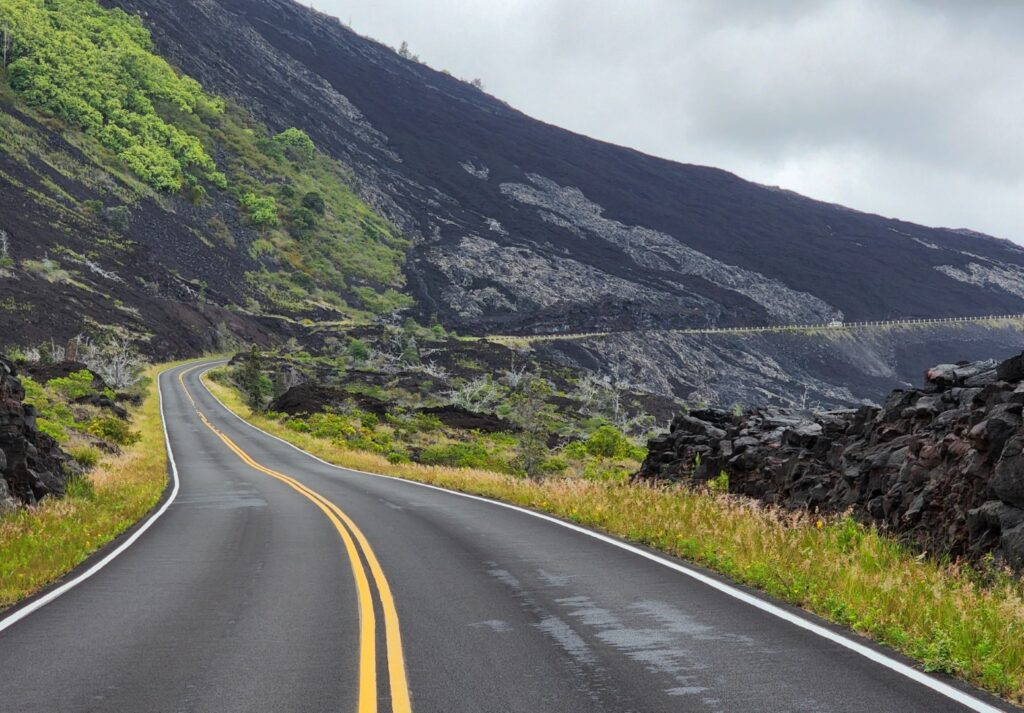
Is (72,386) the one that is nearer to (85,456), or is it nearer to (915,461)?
(85,456)

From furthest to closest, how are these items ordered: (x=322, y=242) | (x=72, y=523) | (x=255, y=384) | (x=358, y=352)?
(x=322, y=242), (x=358, y=352), (x=255, y=384), (x=72, y=523)

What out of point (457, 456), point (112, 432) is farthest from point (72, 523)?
point (457, 456)

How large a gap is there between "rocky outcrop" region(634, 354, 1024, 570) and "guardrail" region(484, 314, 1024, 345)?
90410 mm

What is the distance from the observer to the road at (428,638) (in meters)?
5.87

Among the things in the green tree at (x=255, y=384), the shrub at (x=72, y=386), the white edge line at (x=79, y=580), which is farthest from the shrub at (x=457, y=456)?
the green tree at (x=255, y=384)

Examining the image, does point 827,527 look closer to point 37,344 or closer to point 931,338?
point 37,344

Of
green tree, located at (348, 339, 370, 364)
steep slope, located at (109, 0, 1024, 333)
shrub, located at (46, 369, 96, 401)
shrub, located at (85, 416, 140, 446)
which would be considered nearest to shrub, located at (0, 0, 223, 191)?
steep slope, located at (109, 0, 1024, 333)

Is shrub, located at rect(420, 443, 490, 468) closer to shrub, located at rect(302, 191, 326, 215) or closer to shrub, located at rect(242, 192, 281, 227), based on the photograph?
shrub, located at rect(242, 192, 281, 227)

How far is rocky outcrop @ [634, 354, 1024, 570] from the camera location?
9.49 metres

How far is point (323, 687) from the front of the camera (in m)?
6.21

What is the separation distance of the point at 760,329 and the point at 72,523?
139 metres

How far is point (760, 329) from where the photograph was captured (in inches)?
5694

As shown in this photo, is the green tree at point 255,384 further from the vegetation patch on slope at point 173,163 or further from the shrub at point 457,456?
the vegetation patch on slope at point 173,163

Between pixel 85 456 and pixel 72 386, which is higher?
pixel 85 456
